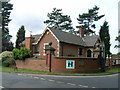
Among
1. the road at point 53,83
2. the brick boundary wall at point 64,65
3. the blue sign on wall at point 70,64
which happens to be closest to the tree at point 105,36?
the brick boundary wall at point 64,65

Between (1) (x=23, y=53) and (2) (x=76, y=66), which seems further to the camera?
(1) (x=23, y=53)

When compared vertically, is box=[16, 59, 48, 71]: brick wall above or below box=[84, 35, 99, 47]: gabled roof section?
below

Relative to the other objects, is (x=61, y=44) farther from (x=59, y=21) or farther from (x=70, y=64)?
(x=59, y=21)

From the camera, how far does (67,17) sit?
61250 millimetres

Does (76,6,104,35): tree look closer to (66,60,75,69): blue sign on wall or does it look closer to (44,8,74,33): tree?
(44,8,74,33): tree

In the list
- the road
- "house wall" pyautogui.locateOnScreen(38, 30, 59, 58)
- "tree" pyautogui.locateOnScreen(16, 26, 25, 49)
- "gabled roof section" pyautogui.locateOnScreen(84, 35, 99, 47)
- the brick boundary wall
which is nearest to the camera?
the road

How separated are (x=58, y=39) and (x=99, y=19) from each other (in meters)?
34.9

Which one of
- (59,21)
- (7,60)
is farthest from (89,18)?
(7,60)

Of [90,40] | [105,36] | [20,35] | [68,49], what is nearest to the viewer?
[68,49]

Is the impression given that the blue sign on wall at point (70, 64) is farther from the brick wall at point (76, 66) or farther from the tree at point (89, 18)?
the tree at point (89, 18)

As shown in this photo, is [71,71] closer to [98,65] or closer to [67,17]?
[98,65]

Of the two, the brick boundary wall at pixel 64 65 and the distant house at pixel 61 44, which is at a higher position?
the distant house at pixel 61 44

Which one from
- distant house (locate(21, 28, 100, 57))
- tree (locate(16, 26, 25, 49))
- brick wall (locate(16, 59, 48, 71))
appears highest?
tree (locate(16, 26, 25, 49))

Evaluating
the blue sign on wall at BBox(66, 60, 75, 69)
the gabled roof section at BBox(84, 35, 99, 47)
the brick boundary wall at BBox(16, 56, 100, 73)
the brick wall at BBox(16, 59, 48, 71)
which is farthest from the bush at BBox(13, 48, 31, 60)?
the gabled roof section at BBox(84, 35, 99, 47)
